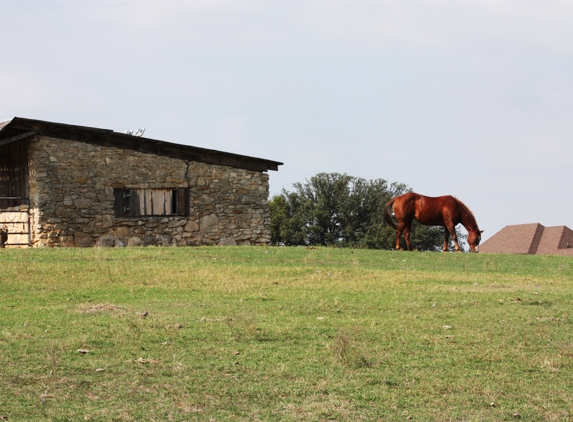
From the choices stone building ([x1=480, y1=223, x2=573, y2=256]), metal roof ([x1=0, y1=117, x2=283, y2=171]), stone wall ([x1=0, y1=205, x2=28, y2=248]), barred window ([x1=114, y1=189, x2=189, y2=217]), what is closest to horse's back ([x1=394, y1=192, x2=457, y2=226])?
metal roof ([x1=0, y1=117, x2=283, y2=171])

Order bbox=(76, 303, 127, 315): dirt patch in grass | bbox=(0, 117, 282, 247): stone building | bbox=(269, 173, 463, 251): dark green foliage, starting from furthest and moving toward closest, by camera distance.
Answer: bbox=(269, 173, 463, 251): dark green foliage, bbox=(0, 117, 282, 247): stone building, bbox=(76, 303, 127, 315): dirt patch in grass

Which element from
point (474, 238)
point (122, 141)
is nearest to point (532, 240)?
point (474, 238)

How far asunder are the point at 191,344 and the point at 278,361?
1.41 meters

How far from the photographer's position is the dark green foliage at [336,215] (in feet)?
196

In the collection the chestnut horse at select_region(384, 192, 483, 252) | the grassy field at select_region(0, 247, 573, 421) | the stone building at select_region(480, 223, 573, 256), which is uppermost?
the chestnut horse at select_region(384, 192, 483, 252)

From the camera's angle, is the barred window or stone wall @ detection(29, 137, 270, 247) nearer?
stone wall @ detection(29, 137, 270, 247)

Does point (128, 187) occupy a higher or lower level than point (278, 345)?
higher

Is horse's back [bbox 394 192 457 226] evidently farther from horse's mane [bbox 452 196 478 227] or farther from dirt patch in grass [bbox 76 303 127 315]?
dirt patch in grass [bbox 76 303 127 315]

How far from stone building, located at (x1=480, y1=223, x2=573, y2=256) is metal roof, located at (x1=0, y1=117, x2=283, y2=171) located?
19.2 m

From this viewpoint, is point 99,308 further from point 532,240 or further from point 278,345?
point 532,240

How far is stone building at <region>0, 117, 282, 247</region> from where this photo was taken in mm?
26406

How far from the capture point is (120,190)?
27.7 meters

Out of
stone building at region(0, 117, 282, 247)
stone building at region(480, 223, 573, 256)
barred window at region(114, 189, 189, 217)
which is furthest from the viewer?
stone building at region(480, 223, 573, 256)

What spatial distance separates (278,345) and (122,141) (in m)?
18.7
